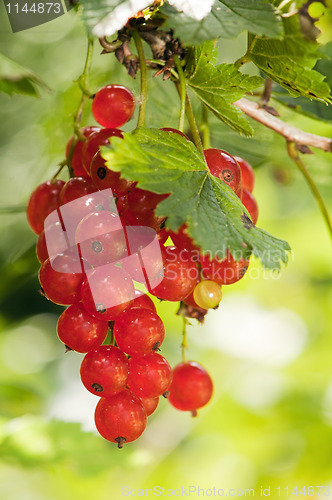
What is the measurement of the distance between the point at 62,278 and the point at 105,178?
9 cm

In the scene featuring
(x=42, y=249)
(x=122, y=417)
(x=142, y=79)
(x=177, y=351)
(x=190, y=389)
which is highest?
(x=142, y=79)

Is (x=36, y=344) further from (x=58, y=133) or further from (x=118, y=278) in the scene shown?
(x=118, y=278)

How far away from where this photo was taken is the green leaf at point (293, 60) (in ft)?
1.28

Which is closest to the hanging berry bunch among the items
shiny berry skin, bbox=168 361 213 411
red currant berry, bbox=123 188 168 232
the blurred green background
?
red currant berry, bbox=123 188 168 232

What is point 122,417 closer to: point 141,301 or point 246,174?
point 141,301

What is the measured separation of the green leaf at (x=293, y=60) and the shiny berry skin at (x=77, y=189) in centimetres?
19

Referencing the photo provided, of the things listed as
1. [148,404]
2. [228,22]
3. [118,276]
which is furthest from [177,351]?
[228,22]

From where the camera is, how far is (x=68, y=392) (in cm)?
124

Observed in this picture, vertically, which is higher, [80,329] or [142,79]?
[142,79]

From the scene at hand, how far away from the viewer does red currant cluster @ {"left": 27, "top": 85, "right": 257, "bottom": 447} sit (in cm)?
40

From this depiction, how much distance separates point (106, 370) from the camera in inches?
16.6

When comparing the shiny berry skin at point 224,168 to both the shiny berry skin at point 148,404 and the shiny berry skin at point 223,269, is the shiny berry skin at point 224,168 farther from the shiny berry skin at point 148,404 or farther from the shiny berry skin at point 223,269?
the shiny berry skin at point 148,404

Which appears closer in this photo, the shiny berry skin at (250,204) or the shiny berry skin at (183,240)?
the shiny berry skin at (183,240)

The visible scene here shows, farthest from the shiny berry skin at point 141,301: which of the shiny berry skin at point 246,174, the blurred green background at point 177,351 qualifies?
the blurred green background at point 177,351
